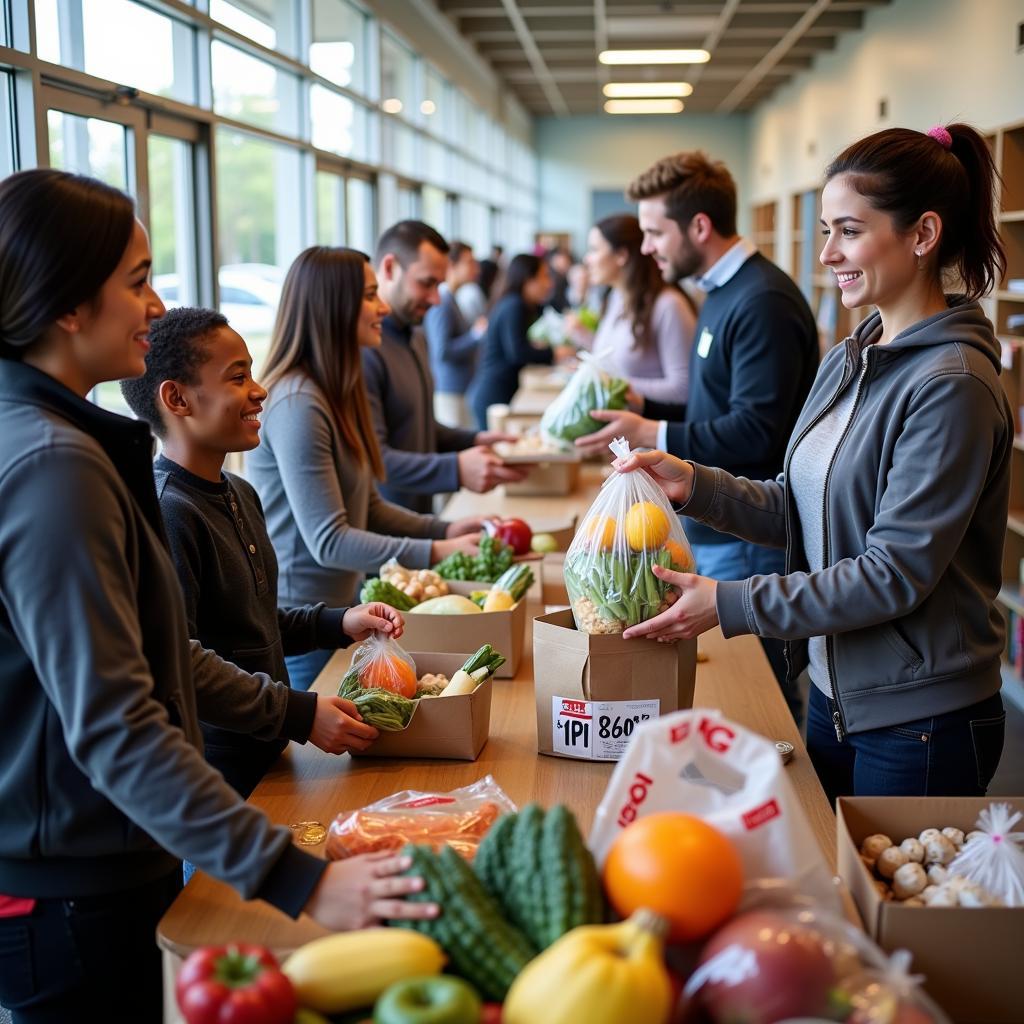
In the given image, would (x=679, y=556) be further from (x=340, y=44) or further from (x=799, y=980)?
(x=340, y=44)

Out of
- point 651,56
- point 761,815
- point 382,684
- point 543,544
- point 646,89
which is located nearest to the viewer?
point 761,815

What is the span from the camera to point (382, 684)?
184cm

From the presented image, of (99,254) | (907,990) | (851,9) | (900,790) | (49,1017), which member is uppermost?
(851,9)

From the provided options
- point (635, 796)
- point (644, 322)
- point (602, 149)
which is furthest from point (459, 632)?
point (602, 149)

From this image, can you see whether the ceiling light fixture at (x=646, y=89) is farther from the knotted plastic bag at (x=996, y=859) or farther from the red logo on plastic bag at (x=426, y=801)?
the knotted plastic bag at (x=996, y=859)

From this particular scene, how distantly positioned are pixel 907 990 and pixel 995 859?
388 mm

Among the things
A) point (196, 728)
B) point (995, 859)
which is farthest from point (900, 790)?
point (196, 728)

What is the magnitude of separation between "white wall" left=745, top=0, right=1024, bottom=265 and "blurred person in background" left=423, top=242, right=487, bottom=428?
2495 mm

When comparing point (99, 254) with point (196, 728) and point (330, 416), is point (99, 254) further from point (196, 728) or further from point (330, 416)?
point (330, 416)

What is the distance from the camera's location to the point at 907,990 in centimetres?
98

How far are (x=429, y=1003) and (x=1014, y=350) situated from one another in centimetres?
457

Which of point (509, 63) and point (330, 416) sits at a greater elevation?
point (509, 63)

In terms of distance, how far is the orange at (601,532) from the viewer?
1789mm

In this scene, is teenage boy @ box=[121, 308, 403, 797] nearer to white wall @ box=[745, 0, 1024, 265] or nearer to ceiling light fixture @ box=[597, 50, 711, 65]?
white wall @ box=[745, 0, 1024, 265]
